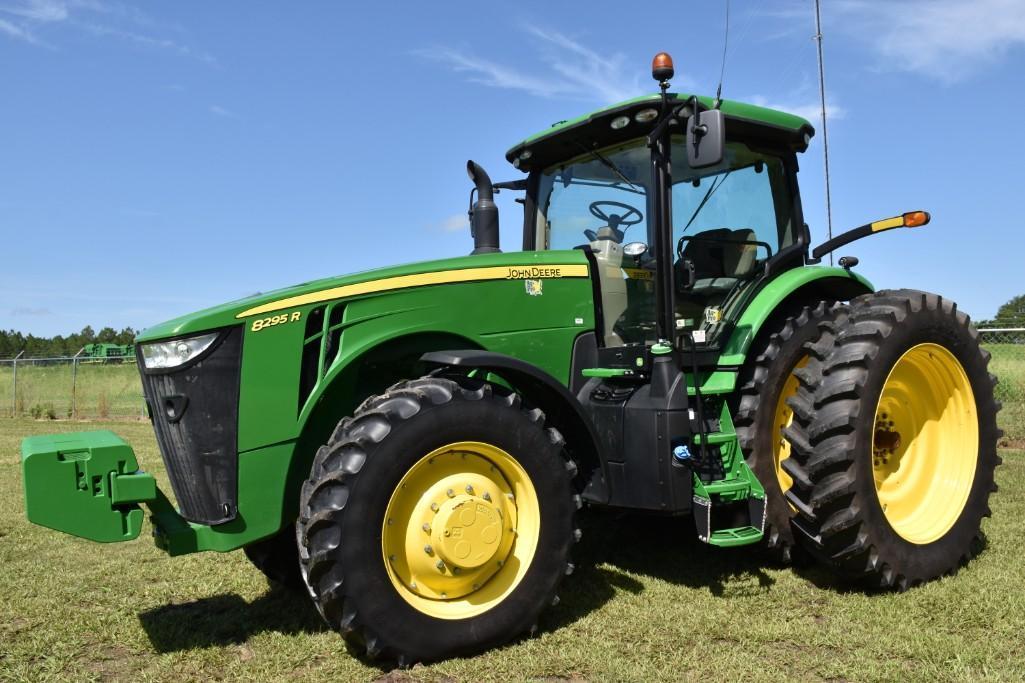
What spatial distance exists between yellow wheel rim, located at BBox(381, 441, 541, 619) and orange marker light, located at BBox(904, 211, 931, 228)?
101 inches

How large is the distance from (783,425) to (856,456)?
0.55 metres

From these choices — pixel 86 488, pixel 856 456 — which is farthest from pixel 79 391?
pixel 856 456

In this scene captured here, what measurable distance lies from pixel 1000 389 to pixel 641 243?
9.19 m

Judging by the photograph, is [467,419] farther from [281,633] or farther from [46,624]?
[46,624]

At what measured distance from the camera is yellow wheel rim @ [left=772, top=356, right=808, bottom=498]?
4395 mm

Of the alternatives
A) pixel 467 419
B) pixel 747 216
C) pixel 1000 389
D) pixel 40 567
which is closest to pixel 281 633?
pixel 467 419

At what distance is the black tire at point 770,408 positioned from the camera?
4.26 m

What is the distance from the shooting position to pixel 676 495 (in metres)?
3.84

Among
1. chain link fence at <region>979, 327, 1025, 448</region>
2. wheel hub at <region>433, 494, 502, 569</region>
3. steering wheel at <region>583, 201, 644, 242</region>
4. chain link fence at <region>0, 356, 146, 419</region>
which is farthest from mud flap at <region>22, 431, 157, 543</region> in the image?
chain link fence at <region>0, 356, 146, 419</region>

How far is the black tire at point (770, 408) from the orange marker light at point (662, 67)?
1.52m

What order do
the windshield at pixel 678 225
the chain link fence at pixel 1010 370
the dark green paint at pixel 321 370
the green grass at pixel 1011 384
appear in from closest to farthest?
1. the dark green paint at pixel 321 370
2. the windshield at pixel 678 225
3. the green grass at pixel 1011 384
4. the chain link fence at pixel 1010 370

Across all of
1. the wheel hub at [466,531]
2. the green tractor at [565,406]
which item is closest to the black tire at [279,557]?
the green tractor at [565,406]

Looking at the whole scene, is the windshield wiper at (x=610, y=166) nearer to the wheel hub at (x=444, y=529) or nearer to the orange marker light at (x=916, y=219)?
the orange marker light at (x=916, y=219)

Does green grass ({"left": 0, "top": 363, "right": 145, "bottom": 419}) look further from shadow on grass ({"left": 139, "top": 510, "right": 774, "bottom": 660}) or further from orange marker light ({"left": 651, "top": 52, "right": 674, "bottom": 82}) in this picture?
orange marker light ({"left": 651, "top": 52, "right": 674, "bottom": 82})
